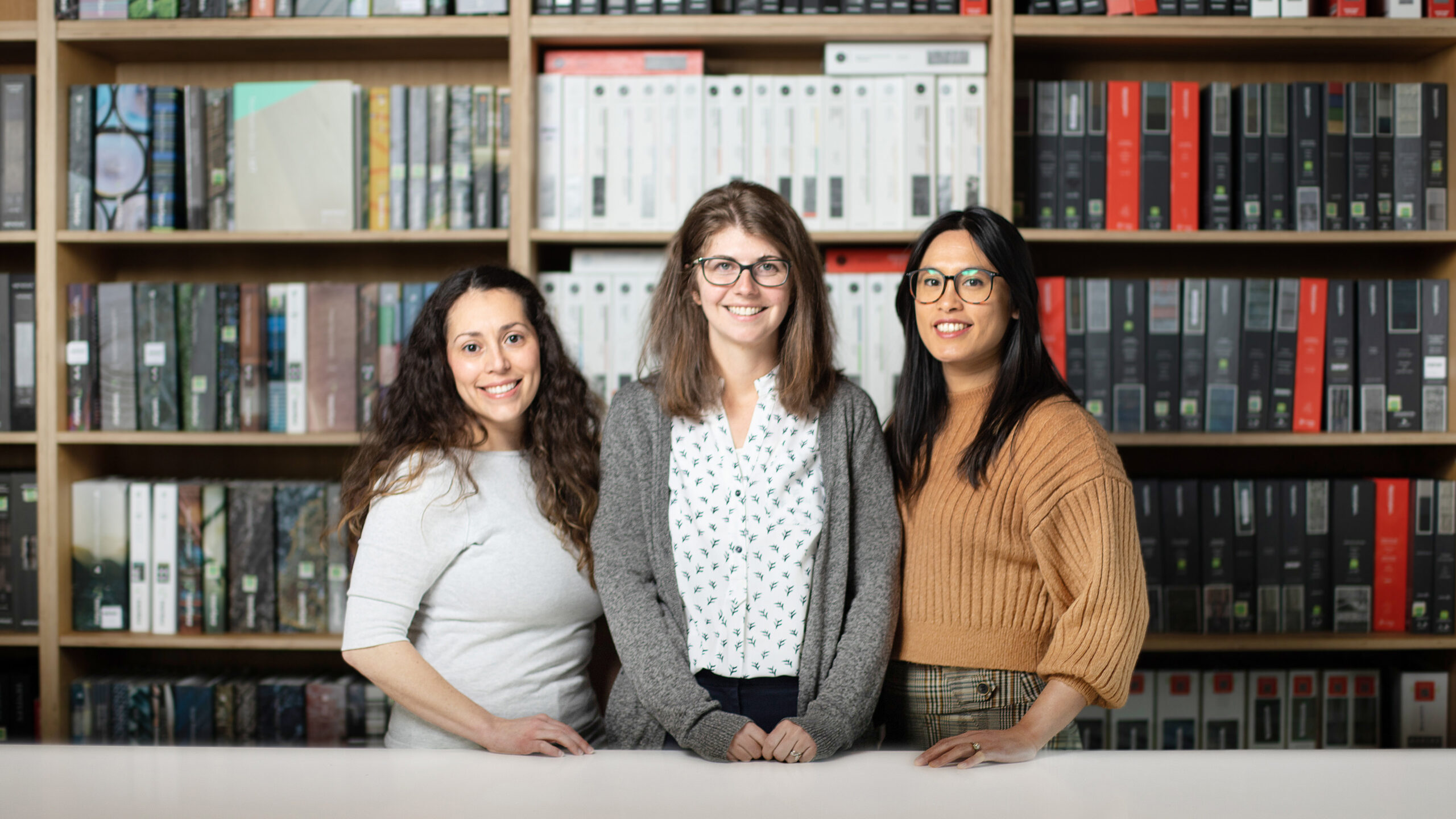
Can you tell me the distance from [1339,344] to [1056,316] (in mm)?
604

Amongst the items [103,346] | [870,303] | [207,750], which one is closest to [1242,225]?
[870,303]

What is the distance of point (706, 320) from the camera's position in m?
1.29

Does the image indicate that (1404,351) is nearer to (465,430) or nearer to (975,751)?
(975,751)

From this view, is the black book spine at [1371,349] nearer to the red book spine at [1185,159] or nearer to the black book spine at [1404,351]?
the black book spine at [1404,351]

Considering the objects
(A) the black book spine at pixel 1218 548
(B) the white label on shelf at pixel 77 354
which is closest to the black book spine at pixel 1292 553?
(A) the black book spine at pixel 1218 548

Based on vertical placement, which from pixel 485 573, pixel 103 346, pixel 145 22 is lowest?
pixel 485 573

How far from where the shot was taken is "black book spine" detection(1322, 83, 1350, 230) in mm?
1911

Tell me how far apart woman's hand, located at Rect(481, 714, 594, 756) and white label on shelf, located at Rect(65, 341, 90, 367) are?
1.45 metres

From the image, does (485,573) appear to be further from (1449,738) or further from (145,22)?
(1449,738)

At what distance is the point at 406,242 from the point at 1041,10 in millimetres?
1500

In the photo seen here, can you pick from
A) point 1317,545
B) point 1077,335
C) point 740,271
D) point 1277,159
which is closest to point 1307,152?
point 1277,159

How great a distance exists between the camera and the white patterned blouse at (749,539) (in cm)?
118

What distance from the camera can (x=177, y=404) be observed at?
197 centimetres

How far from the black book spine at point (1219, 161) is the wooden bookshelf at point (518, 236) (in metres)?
0.07
